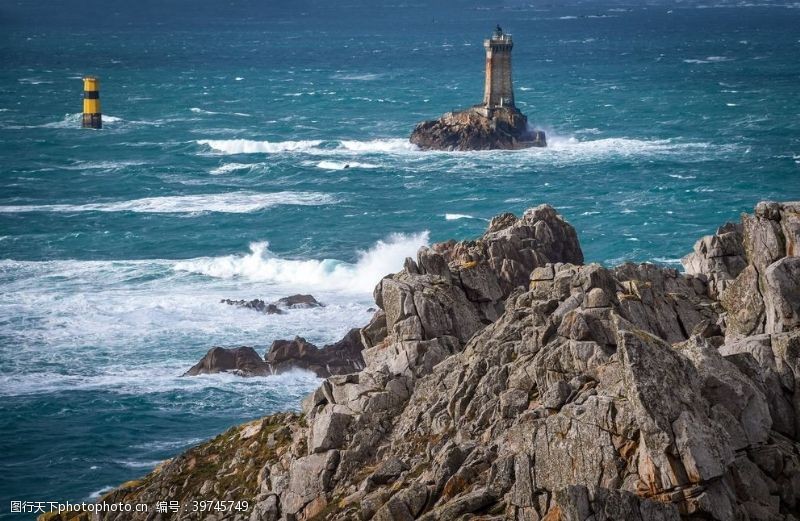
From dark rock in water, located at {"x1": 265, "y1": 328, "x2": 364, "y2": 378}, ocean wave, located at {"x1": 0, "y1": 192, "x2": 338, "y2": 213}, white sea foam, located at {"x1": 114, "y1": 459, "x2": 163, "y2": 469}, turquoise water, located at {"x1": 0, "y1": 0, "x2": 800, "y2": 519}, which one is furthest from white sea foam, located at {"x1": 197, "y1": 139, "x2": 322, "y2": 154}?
white sea foam, located at {"x1": 114, "y1": 459, "x2": 163, "y2": 469}

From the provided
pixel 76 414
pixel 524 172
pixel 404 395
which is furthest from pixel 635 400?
pixel 524 172

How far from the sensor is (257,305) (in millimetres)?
80688

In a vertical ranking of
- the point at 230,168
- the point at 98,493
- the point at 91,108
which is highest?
the point at 91,108

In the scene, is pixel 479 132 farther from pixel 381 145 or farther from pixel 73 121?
pixel 73 121

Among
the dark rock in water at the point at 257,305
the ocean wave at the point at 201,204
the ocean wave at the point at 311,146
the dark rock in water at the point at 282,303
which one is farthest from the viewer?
the ocean wave at the point at 311,146

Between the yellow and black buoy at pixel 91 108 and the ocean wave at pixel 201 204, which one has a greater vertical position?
the yellow and black buoy at pixel 91 108

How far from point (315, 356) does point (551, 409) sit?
35.0 m

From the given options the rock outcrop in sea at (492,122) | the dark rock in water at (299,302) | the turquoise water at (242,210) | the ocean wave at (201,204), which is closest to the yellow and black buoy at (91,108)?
the turquoise water at (242,210)

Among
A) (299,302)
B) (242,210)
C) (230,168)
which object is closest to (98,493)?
(299,302)

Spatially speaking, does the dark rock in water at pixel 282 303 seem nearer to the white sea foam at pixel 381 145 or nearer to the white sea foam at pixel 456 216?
the white sea foam at pixel 456 216

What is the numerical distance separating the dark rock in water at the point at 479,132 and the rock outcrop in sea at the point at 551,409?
92.5 m

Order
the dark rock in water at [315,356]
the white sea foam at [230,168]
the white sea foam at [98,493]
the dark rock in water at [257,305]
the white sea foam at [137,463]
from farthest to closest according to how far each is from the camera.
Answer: the white sea foam at [230,168] → the dark rock in water at [257,305] → the dark rock in water at [315,356] → the white sea foam at [137,463] → the white sea foam at [98,493]

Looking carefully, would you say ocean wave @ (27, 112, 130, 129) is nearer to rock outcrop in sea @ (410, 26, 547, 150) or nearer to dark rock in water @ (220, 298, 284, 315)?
rock outcrop in sea @ (410, 26, 547, 150)

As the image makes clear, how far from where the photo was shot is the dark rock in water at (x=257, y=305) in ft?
260
